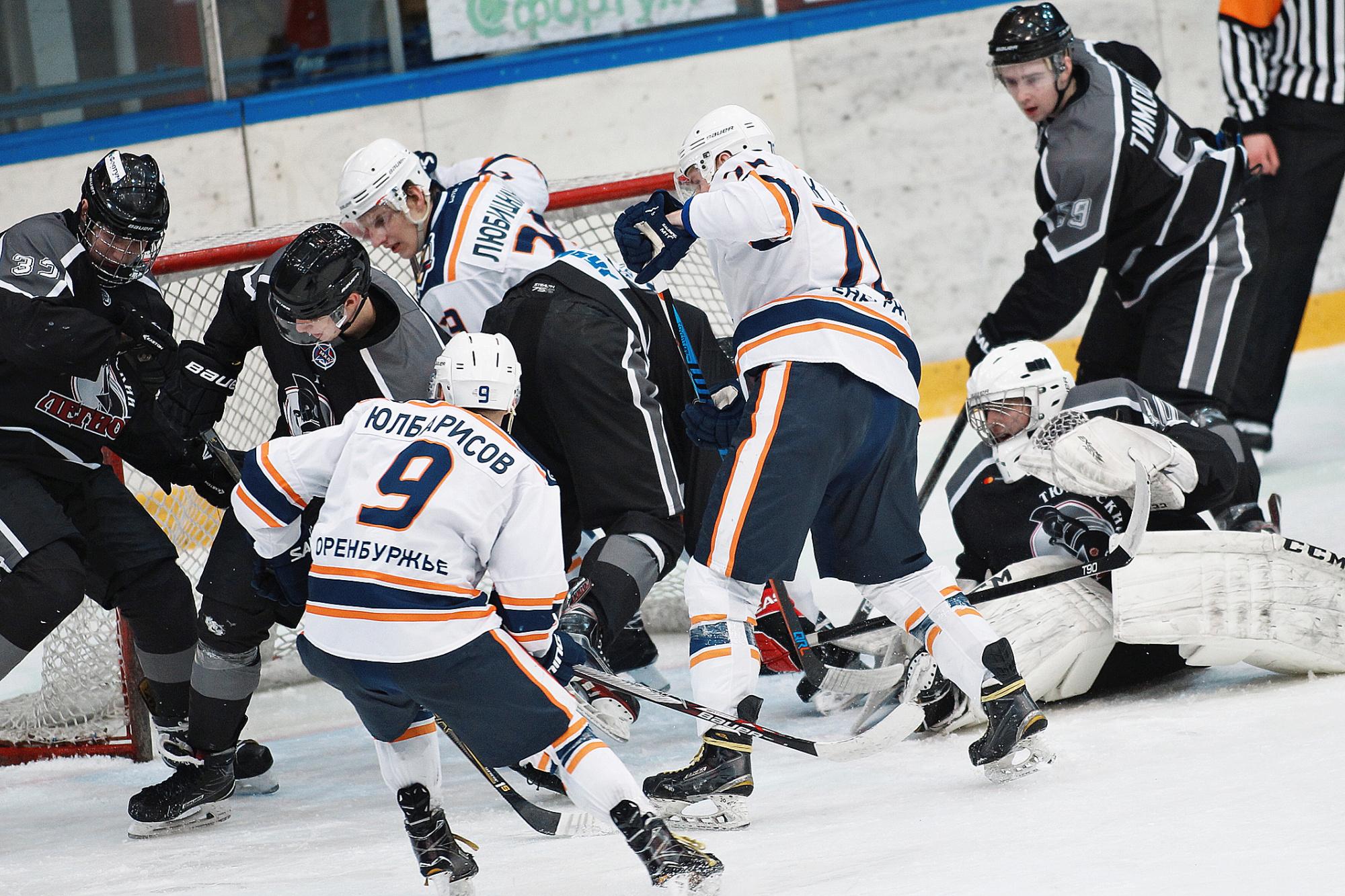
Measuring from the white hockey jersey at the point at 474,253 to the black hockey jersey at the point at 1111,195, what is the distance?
1274 mm

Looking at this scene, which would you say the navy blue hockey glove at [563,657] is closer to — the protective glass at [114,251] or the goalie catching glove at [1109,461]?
the goalie catching glove at [1109,461]

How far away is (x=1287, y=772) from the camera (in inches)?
96.7

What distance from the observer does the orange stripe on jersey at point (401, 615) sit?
2.30 meters

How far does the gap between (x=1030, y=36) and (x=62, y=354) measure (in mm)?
2345

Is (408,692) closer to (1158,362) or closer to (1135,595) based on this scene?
(1135,595)

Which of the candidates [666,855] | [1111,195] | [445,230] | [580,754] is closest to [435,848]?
[580,754]

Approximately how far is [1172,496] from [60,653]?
102 inches

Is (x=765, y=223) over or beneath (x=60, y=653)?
over

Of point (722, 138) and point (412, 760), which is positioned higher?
point (722, 138)

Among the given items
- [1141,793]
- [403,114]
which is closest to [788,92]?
[403,114]

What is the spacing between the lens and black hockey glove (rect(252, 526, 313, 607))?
2670mm

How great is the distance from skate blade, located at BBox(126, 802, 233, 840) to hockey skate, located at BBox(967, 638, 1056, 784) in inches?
59.2

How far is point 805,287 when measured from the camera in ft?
9.02

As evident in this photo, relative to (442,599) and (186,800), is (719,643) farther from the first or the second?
(186,800)
